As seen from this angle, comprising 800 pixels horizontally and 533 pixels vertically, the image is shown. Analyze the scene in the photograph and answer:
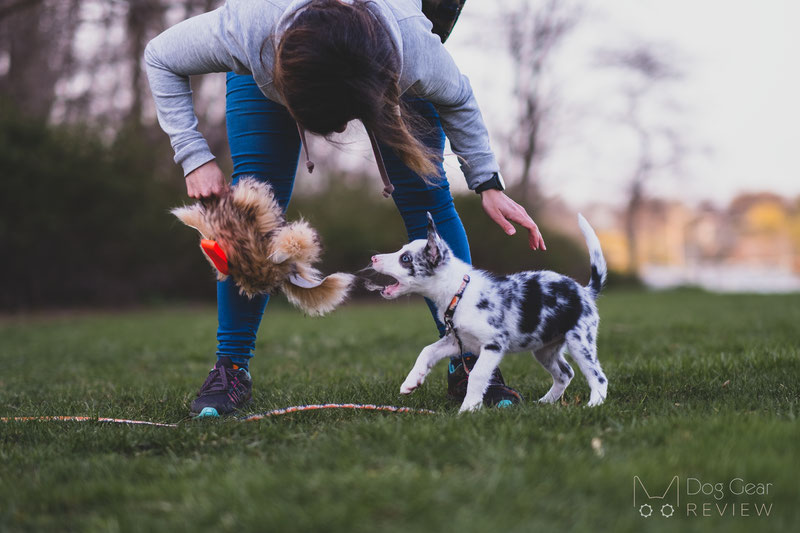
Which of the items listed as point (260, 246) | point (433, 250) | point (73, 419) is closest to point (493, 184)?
point (433, 250)

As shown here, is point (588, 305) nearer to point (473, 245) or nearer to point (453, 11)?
point (453, 11)

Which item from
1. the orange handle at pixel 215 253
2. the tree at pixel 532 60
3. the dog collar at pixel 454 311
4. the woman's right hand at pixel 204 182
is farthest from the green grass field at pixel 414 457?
the tree at pixel 532 60

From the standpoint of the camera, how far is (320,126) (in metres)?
2.74

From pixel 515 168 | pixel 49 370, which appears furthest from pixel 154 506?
pixel 515 168

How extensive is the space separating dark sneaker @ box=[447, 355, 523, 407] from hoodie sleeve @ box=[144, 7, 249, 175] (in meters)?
1.59

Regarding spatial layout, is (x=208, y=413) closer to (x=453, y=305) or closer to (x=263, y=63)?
(x=453, y=305)

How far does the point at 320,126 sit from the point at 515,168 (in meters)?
21.9

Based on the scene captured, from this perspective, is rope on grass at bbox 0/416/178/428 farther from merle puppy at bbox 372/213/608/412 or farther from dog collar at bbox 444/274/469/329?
dog collar at bbox 444/274/469/329

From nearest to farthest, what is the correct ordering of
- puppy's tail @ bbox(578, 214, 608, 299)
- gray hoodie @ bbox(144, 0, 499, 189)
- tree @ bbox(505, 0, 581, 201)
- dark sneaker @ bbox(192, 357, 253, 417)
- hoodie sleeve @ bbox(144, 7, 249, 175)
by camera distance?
gray hoodie @ bbox(144, 0, 499, 189) < hoodie sleeve @ bbox(144, 7, 249, 175) < dark sneaker @ bbox(192, 357, 253, 417) < puppy's tail @ bbox(578, 214, 608, 299) < tree @ bbox(505, 0, 581, 201)

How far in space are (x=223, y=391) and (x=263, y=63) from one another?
1.55 meters

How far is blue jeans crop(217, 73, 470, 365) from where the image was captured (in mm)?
3307

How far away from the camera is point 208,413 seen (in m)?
3.10

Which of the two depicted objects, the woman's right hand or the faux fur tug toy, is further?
the woman's right hand

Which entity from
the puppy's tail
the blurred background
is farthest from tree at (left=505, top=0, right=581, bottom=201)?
the puppy's tail
